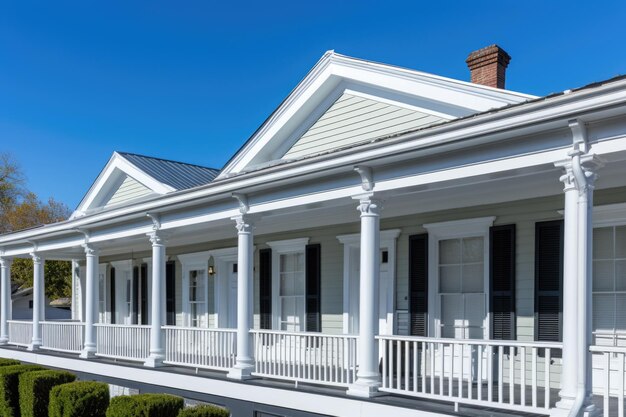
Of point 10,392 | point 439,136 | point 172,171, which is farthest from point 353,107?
point 10,392

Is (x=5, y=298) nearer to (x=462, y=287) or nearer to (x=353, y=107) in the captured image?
(x=353, y=107)

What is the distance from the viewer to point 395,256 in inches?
404

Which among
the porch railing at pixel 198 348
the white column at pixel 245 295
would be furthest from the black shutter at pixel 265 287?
the white column at pixel 245 295

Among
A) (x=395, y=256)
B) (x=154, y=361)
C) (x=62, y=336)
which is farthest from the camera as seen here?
(x=62, y=336)

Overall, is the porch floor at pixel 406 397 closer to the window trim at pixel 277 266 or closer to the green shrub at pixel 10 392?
the window trim at pixel 277 266

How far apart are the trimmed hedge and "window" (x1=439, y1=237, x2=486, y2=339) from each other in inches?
170

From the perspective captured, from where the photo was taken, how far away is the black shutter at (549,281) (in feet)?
26.5

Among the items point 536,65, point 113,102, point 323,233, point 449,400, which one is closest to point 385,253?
point 323,233

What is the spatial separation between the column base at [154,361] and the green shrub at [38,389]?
158 cm

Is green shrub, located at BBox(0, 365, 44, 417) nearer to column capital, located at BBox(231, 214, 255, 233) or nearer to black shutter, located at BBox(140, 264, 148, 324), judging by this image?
black shutter, located at BBox(140, 264, 148, 324)

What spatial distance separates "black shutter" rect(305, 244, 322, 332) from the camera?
11500 millimetres

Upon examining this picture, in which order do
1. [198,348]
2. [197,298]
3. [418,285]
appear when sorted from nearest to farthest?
[418,285], [198,348], [197,298]

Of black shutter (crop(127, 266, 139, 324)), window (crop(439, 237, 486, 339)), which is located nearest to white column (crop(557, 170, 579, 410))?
window (crop(439, 237, 486, 339))

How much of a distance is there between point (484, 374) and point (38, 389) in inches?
312
